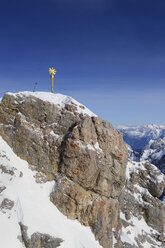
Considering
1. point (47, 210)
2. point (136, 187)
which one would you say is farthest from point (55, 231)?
point (136, 187)

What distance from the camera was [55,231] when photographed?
106 ft

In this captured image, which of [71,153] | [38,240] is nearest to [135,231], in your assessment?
[71,153]

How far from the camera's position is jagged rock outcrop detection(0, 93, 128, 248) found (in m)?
37.7

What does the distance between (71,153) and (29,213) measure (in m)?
12.4

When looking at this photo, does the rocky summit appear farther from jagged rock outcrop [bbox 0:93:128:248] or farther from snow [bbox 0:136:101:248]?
snow [bbox 0:136:101:248]

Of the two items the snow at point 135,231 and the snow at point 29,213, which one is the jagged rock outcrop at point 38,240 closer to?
the snow at point 29,213

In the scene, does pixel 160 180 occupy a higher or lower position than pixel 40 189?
lower

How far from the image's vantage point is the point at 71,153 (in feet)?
126

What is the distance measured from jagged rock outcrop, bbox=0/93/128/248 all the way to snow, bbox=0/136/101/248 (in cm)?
148

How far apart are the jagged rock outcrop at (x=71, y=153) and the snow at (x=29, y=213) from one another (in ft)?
4.87

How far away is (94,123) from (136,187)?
2564 cm

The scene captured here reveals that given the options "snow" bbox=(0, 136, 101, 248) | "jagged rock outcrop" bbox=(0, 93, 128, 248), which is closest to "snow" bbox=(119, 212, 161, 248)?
"jagged rock outcrop" bbox=(0, 93, 128, 248)

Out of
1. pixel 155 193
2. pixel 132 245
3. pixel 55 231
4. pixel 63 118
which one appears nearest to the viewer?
pixel 55 231

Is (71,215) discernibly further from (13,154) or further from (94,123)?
(94,123)
